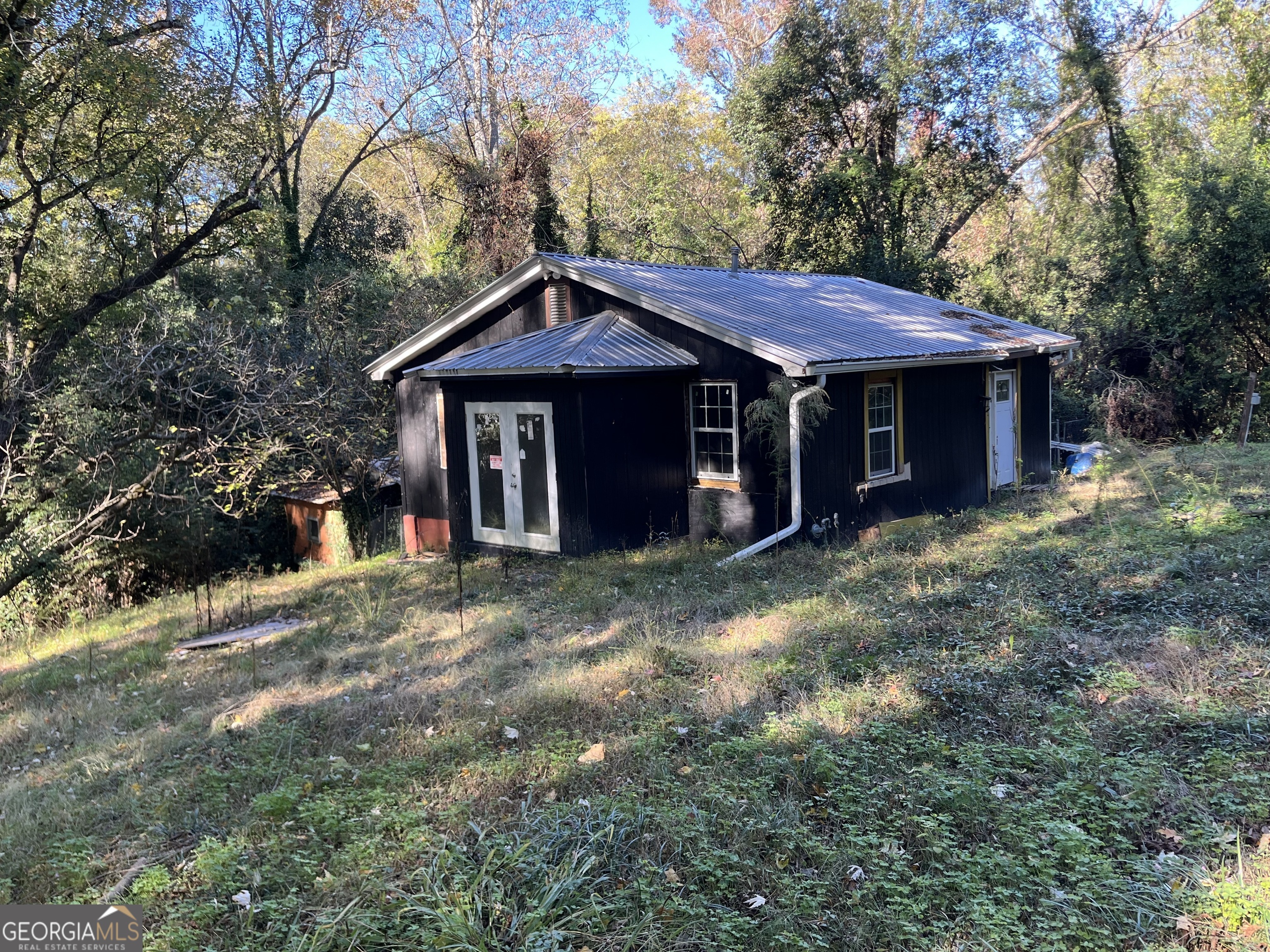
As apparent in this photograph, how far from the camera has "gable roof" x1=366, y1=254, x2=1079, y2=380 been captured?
37.7 feet

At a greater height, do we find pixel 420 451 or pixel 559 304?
pixel 559 304

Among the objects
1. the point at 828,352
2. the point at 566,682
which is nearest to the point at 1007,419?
the point at 828,352

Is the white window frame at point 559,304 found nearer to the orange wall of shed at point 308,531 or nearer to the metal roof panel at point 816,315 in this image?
the metal roof panel at point 816,315

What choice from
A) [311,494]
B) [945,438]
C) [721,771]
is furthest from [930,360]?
[311,494]

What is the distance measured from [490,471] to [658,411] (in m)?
2.63

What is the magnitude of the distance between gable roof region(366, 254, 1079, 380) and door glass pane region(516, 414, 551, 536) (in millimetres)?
2348

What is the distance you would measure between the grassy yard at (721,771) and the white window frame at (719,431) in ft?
9.95

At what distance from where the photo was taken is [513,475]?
12.4 metres

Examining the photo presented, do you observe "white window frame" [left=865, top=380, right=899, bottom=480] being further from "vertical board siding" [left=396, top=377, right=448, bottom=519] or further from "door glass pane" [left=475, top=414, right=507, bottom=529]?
"vertical board siding" [left=396, top=377, right=448, bottom=519]

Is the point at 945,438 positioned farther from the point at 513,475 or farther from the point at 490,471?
the point at 490,471

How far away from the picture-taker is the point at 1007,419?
1586 centimetres

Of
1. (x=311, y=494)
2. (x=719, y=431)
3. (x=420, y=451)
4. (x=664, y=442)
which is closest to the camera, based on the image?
(x=719, y=431)

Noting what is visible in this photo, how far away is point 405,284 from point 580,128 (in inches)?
487

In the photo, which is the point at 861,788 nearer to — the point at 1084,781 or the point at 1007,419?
the point at 1084,781
